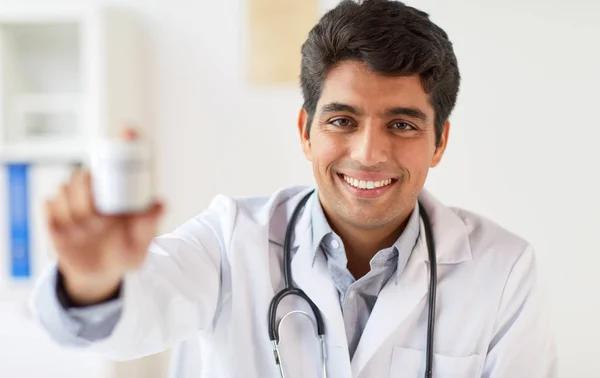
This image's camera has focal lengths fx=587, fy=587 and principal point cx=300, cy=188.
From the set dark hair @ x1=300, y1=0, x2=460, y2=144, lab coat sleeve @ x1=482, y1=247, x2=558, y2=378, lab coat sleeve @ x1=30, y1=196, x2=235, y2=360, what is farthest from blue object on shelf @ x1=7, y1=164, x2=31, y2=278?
lab coat sleeve @ x1=482, y1=247, x2=558, y2=378

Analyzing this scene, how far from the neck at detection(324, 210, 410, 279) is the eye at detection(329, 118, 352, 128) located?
0.74ft

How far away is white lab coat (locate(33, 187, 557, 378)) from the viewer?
3.84 ft

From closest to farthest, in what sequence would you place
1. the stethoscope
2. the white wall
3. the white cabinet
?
the stethoscope → the white cabinet → the white wall

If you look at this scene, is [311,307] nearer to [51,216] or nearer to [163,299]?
[163,299]

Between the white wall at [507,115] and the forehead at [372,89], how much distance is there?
825mm

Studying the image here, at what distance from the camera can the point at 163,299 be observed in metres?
1.03

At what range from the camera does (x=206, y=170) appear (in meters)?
2.07

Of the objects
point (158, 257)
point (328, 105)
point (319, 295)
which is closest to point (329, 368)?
point (319, 295)

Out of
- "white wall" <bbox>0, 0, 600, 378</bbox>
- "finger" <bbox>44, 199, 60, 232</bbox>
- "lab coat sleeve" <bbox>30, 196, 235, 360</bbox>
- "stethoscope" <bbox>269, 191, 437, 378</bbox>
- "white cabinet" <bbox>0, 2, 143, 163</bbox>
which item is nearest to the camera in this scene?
"finger" <bbox>44, 199, 60, 232</bbox>

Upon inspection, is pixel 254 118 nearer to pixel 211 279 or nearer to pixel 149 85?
pixel 149 85

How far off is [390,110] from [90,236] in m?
0.66

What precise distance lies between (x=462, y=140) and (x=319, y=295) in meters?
1.02

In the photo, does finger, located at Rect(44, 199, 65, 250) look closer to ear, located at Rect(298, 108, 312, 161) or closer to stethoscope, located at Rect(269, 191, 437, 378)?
stethoscope, located at Rect(269, 191, 437, 378)

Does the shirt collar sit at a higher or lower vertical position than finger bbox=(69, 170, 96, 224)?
lower
